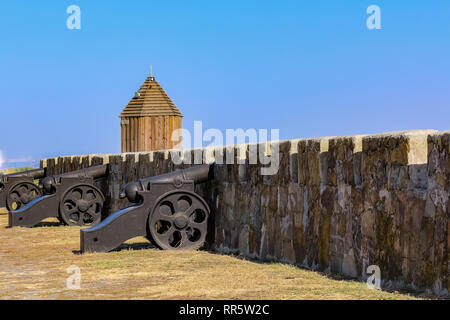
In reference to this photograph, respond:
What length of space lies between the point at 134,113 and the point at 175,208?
74.4ft

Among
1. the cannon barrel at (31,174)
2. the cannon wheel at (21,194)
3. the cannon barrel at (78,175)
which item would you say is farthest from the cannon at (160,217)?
the cannon barrel at (31,174)

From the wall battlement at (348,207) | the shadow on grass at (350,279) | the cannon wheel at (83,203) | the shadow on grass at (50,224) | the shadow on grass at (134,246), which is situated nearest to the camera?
the shadow on grass at (350,279)

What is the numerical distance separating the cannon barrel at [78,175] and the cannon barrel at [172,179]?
4.71 meters

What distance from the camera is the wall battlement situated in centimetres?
567

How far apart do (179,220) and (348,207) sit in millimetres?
2961

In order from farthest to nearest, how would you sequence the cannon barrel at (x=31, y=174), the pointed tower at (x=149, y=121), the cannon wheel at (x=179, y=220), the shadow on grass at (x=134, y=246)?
the pointed tower at (x=149, y=121) < the cannon barrel at (x=31, y=174) < the shadow on grass at (x=134, y=246) < the cannon wheel at (x=179, y=220)

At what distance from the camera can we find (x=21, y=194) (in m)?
18.0

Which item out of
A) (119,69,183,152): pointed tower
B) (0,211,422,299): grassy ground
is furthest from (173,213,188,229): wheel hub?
(119,69,183,152): pointed tower

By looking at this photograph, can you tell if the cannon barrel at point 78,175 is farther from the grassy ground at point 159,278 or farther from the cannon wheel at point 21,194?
the grassy ground at point 159,278

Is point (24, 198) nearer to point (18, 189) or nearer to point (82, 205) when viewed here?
point (18, 189)

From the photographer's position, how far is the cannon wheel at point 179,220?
8891 mm

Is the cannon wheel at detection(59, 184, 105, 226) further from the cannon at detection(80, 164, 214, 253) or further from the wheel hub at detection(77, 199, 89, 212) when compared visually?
the cannon at detection(80, 164, 214, 253)

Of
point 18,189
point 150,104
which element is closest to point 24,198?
point 18,189
